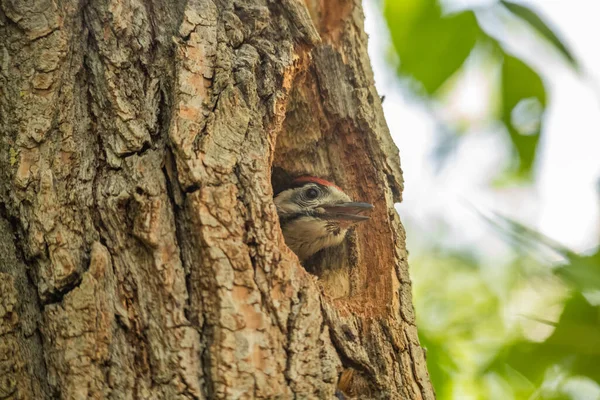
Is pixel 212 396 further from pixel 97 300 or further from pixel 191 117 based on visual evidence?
pixel 191 117

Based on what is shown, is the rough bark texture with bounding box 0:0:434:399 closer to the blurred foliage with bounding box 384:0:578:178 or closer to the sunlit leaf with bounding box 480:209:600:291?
the blurred foliage with bounding box 384:0:578:178

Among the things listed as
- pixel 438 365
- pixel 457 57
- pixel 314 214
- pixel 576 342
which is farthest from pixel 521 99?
pixel 314 214

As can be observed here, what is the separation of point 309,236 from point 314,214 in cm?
18

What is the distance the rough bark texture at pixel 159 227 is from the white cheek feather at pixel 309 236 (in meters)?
1.14

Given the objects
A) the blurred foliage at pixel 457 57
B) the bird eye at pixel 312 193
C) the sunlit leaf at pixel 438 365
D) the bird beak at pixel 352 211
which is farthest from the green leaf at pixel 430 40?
the sunlit leaf at pixel 438 365

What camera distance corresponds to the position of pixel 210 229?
2396 mm

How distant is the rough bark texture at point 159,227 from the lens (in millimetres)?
2275

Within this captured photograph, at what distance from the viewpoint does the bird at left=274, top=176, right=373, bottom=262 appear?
13.1 ft

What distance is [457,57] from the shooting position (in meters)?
3.05

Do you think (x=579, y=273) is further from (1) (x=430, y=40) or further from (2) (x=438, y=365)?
(2) (x=438, y=365)

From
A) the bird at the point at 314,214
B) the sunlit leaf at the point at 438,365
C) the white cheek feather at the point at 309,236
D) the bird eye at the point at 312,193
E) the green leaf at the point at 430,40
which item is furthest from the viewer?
the bird eye at the point at 312,193

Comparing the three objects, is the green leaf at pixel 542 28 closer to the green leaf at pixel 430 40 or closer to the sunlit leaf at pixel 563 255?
the sunlit leaf at pixel 563 255

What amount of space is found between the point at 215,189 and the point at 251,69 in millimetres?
688

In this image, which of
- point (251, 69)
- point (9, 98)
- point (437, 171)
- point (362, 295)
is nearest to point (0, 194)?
point (9, 98)
